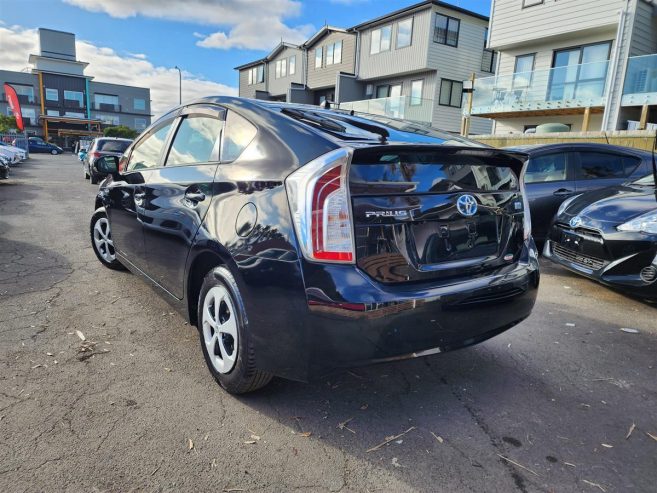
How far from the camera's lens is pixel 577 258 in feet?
15.4

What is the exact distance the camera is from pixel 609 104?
15430mm

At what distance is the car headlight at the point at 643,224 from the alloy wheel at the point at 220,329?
3708 mm

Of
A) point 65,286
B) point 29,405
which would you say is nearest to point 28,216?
point 65,286

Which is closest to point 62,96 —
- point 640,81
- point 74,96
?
point 74,96

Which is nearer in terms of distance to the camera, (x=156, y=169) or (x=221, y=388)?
(x=221, y=388)

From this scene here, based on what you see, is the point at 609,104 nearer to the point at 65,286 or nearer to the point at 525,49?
the point at 525,49

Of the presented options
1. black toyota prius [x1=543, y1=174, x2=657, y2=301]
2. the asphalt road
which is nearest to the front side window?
the asphalt road

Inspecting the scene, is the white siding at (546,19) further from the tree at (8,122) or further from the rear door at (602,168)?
the tree at (8,122)

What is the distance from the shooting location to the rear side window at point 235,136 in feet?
8.69

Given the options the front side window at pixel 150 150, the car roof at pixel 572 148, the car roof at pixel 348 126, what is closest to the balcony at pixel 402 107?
the car roof at pixel 572 148

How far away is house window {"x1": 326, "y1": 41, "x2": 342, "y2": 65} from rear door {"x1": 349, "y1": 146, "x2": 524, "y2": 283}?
3020 cm

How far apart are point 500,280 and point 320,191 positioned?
1.16 m

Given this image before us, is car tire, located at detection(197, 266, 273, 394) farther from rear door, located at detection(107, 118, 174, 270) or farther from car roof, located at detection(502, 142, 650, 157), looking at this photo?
car roof, located at detection(502, 142, 650, 157)

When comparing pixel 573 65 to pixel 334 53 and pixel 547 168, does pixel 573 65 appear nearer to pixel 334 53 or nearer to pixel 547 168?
pixel 547 168
